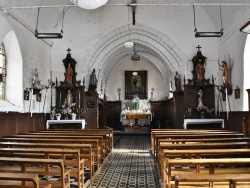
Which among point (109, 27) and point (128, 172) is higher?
point (109, 27)

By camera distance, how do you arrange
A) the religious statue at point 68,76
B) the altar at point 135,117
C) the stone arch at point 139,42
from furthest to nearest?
the altar at point 135,117 < the stone arch at point 139,42 < the religious statue at point 68,76

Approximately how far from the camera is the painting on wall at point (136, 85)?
25.1 metres

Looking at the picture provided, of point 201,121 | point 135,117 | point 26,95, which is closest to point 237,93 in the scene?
point 201,121

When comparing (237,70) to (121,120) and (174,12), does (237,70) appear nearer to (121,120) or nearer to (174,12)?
(174,12)

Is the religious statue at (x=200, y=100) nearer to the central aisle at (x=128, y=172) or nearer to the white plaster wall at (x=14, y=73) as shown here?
the central aisle at (x=128, y=172)

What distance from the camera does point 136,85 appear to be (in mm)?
25141

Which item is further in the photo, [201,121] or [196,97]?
[196,97]

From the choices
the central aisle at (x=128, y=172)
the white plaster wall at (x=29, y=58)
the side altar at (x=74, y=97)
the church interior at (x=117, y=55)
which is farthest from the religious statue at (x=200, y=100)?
the white plaster wall at (x=29, y=58)

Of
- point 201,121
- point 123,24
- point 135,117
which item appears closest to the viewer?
point 201,121

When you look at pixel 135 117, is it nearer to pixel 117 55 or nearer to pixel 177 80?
pixel 117 55

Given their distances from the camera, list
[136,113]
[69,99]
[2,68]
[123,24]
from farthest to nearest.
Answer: [136,113]
[123,24]
[69,99]
[2,68]

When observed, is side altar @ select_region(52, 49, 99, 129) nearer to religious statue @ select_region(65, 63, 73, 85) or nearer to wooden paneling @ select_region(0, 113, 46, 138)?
religious statue @ select_region(65, 63, 73, 85)

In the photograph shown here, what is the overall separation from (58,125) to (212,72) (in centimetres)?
829

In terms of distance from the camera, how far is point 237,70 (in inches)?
520
